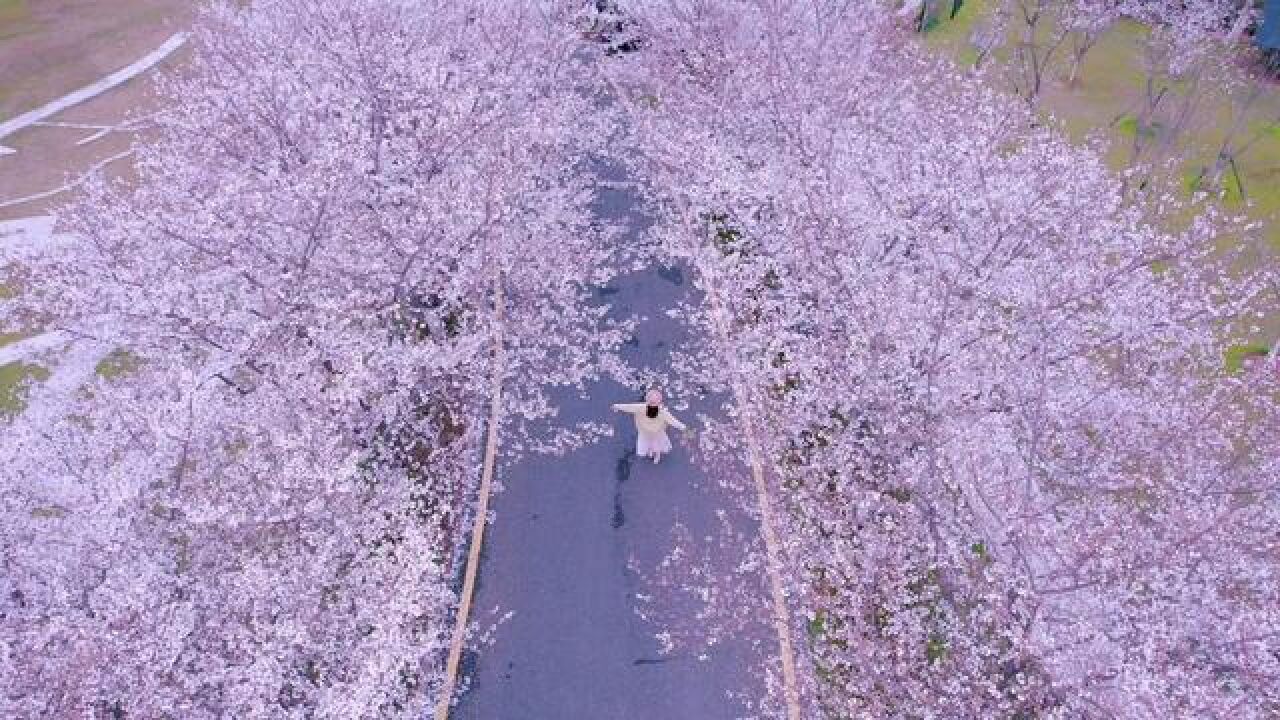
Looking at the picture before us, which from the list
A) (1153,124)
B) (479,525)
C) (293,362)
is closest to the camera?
(293,362)

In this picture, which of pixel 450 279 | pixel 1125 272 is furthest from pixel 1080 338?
pixel 450 279

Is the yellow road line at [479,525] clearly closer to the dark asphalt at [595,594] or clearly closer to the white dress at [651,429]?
the dark asphalt at [595,594]

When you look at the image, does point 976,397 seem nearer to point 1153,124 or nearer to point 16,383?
point 1153,124

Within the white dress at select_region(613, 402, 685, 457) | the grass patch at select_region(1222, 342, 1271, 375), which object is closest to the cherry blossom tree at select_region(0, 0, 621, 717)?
the white dress at select_region(613, 402, 685, 457)

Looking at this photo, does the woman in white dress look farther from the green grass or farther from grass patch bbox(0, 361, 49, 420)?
the green grass

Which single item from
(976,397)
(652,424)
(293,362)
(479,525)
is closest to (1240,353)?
(976,397)

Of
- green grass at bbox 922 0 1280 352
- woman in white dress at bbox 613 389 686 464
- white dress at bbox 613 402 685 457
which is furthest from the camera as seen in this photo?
green grass at bbox 922 0 1280 352
